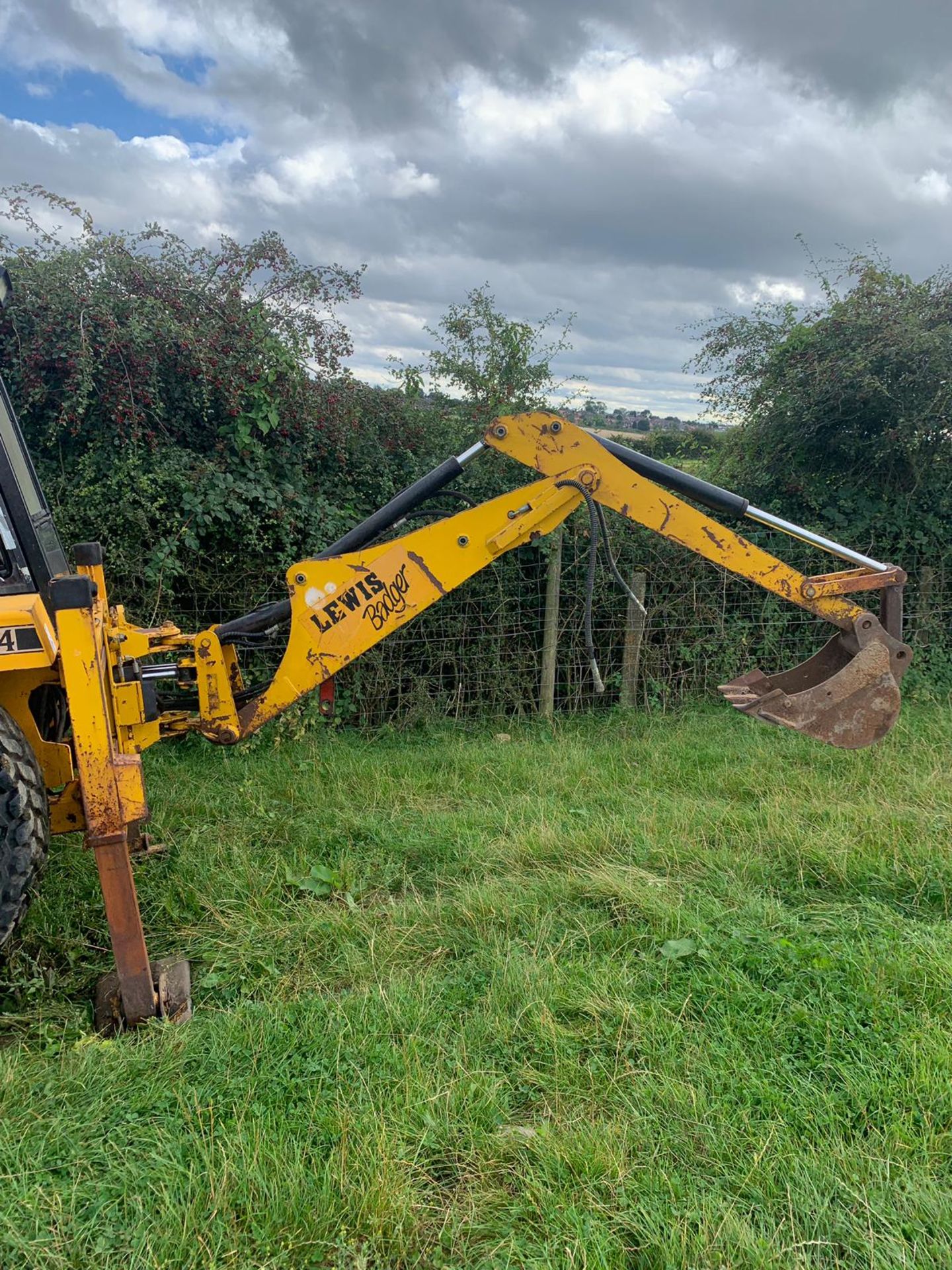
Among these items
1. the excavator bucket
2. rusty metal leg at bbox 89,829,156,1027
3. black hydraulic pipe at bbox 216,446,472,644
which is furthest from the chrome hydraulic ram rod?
rusty metal leg at bbox 89,829,156,1027

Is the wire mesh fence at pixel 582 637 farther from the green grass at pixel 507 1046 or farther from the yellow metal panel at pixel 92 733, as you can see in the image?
the yellow metal panel at pixel 92 733

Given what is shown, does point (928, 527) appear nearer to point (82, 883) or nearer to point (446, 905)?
point (446, 905)

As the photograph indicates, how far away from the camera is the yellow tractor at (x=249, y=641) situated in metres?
2.52

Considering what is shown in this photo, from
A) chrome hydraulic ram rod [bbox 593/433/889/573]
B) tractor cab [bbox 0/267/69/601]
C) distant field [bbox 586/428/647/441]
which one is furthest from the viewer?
distant field [bbox 586/428/647/441]

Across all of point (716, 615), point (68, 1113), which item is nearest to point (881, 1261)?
point (68, 1113)

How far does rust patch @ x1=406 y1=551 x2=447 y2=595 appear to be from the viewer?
3365 millimetres

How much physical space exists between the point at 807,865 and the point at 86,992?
301 centimetres

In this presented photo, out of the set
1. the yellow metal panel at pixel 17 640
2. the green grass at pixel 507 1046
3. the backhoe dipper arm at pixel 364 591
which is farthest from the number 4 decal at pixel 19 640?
the green grass at pixel 507 1046

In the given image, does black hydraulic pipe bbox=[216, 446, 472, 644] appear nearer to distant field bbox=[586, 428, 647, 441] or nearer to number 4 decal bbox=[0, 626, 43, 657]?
number 4 decal bbox=[0, 626, 43, 657]

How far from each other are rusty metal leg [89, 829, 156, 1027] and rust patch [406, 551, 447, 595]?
1565mm

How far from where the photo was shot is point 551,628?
5.87 metres

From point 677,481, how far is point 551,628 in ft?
7.79

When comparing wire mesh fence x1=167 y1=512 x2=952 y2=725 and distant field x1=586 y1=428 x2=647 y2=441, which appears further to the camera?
distant field x1=586 y1=428 x2=647 y2=441

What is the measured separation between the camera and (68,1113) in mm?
2170
